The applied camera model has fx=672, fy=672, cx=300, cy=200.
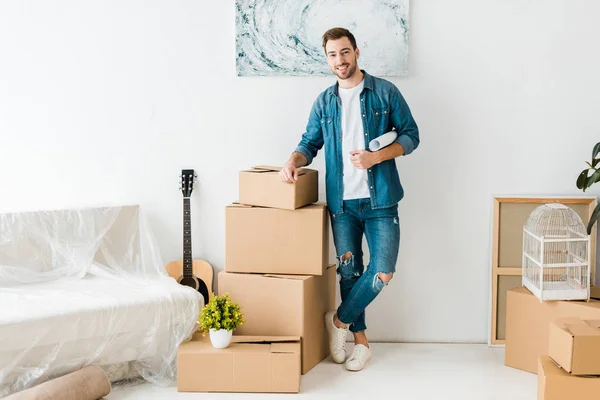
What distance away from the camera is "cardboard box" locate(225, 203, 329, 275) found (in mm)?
2939

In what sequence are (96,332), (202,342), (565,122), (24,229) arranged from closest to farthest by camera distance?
(96,332), (202,342), (24,229), (565,122)

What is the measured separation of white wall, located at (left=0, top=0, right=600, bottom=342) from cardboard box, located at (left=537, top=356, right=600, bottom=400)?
1.14 metres

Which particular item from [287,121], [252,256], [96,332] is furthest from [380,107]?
[96,332]

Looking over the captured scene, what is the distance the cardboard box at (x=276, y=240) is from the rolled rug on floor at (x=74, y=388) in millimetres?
740

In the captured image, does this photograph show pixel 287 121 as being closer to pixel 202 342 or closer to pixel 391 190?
pixel 391 190

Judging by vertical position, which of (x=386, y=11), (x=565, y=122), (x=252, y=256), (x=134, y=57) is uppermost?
(x=386, y=11)

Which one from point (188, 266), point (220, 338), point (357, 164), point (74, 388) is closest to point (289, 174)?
point (357, 164)

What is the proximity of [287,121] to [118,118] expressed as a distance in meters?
0.85

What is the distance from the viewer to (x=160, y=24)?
10.9 ft

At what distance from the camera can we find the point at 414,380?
9.48 ft

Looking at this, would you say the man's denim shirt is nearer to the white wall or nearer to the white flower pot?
the white wall

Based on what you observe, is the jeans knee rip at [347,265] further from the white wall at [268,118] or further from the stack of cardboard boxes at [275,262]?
the white wall at [268,118]

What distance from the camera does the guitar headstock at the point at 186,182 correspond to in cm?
335

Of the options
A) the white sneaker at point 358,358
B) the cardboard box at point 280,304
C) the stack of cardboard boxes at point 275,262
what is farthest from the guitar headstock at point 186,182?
the white sneaker at point 358,358
